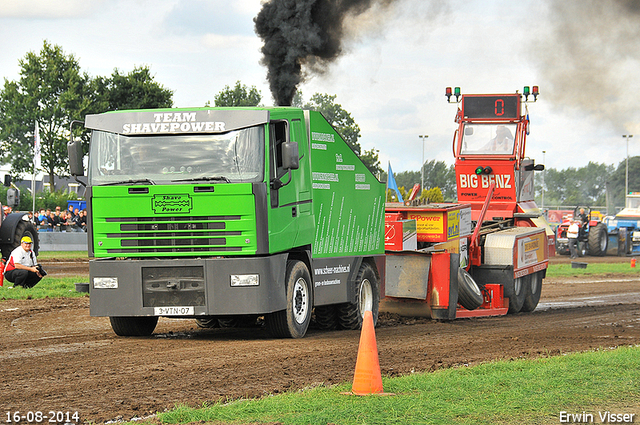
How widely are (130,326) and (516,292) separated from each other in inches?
315

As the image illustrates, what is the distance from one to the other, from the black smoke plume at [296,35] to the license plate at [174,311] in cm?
720

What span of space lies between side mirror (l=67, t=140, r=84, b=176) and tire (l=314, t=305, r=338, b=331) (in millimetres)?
4165

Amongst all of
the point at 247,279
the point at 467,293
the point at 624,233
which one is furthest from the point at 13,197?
the point at 624,233

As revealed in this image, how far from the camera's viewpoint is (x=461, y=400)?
6.80 m

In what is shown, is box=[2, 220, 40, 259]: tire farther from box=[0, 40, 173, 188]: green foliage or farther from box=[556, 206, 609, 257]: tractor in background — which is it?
box=[0, 40, 173, 188]: green foliage

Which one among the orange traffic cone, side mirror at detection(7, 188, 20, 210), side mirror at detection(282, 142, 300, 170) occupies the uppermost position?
side mirror at detection(282, 142, 300, 170)

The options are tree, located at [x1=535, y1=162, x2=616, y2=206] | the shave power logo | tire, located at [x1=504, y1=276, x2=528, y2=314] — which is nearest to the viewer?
the shave power logo

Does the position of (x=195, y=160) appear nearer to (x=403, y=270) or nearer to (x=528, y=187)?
(x=403, y=270)

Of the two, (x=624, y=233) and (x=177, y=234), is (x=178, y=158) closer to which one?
(x=177, y=234)

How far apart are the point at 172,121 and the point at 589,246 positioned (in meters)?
28.7

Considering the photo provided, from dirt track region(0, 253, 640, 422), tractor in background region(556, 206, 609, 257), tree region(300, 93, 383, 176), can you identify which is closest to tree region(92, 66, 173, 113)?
tree region(300, 93, 383, 176)

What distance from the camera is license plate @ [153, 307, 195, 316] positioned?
9938 mm

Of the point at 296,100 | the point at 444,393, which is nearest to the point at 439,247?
the point at 296,100

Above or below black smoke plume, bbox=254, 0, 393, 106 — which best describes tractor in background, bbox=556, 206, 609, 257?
below
